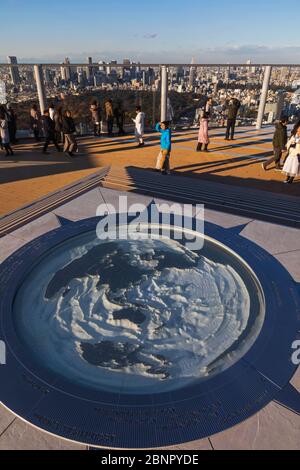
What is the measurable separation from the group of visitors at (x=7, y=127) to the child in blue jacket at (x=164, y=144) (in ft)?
18.8

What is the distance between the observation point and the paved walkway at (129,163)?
355 inches

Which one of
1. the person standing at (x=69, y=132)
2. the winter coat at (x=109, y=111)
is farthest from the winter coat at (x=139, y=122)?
the person standing at (x=69, y=132)

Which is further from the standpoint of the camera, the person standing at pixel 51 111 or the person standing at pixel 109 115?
the person standing at pixel 109 115

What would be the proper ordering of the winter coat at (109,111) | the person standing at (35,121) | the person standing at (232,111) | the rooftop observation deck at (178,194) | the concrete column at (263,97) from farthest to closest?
the concrete column at (263,97)
the winter coat at (109,111)
the person standing at (35,121)
the person standing at (232,111)
the rooftop observation deck at (178,194)

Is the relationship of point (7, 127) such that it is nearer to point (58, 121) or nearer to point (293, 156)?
point (58, 121)

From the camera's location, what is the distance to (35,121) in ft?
44.0

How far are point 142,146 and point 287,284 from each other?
33.7 feet

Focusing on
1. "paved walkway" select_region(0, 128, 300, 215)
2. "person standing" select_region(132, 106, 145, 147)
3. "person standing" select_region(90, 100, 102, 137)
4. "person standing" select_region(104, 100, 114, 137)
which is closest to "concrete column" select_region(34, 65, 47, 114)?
"paved walkway" select_region(0, 128, 300, 215)

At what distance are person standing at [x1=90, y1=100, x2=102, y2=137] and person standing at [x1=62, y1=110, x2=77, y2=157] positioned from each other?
3092mm

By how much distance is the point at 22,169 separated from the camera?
1030 cm
